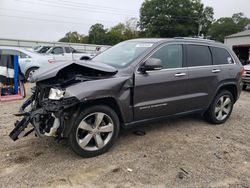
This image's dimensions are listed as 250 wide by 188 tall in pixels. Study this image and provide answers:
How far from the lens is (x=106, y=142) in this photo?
391cm

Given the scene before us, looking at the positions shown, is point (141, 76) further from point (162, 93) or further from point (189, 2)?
point (189, 2)

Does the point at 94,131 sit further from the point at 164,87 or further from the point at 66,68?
the point at 164,87

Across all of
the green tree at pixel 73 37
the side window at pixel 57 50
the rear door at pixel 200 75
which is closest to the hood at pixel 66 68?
the rear door at pixel 200 75

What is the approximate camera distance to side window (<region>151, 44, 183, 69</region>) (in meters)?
4.46

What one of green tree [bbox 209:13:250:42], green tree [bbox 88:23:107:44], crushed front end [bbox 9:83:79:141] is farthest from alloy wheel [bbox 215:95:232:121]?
green tree [bbox 209:13:250:42]

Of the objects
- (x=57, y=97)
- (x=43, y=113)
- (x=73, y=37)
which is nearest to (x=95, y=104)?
(x=57, y=97)

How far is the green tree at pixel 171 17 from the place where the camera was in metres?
53.3

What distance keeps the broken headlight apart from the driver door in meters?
1.17

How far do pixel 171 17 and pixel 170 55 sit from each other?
53.0m

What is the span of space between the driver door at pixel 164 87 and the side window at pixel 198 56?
0.21m

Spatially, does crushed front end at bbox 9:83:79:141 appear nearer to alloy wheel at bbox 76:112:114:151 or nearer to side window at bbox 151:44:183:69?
alloy wheel at bbox 76:112:114:151

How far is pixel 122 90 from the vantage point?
12.9ft

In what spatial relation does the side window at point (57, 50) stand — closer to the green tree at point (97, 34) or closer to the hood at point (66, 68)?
the hood at point (66, 68)

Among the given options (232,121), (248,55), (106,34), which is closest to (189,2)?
(106,34)
